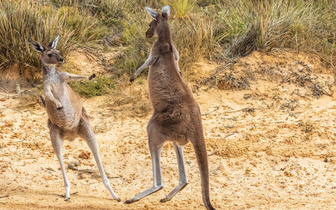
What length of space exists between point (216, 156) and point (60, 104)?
2823 mm

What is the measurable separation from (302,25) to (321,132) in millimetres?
3427

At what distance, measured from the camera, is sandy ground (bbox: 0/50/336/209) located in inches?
220

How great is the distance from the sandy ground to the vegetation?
962mm

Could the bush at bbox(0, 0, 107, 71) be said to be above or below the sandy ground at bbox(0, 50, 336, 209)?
above

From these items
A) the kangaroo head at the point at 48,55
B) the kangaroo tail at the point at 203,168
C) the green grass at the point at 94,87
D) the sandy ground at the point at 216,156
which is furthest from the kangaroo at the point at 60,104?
the green grass at the point at 94,87

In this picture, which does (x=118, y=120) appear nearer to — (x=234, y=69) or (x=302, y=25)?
(x=234, y=69)

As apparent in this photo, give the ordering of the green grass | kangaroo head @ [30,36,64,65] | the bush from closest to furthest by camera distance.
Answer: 1. kangaroo head @ [30,36,64,65]
2. the green grass
3. the bush

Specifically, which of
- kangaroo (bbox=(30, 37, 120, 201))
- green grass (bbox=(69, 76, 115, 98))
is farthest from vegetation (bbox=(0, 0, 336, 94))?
kangaroo (bbox=(30, 37, 120, 201))

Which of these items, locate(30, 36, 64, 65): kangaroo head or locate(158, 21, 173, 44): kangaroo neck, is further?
locate(30, 36, 64, 65): kangaroo head

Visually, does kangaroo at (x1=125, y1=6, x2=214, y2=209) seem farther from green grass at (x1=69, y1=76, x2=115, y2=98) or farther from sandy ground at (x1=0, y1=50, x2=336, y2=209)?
green grass at (x1=69, y1=76, x2=115, y2=98)

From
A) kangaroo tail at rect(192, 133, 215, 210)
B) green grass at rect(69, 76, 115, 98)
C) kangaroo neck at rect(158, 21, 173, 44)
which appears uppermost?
kangaroo neck at rect(158, 21, 173, 44)

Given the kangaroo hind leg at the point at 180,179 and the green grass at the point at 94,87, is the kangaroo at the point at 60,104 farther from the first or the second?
the green grass at the point at 94,87

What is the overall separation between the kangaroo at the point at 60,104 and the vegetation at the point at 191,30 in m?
3.87

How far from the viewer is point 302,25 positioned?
9.97 m
